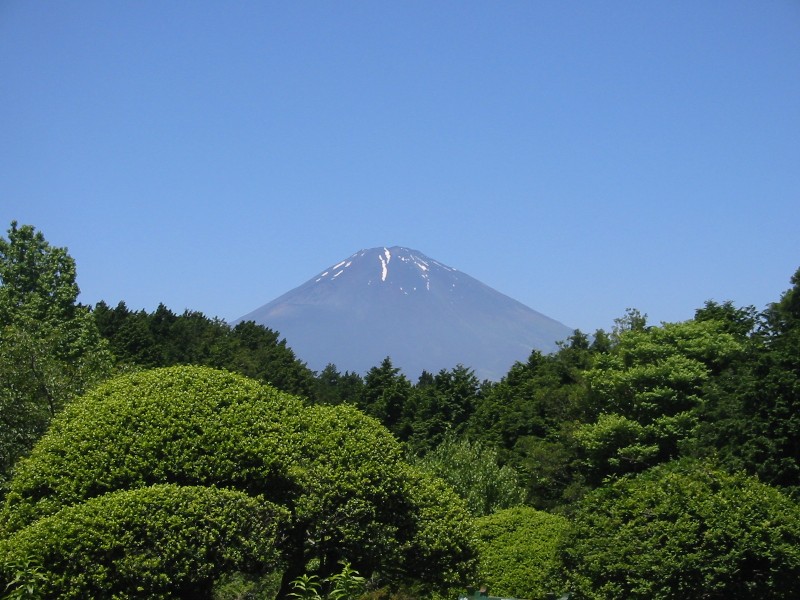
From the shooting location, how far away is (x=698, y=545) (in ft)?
62.8

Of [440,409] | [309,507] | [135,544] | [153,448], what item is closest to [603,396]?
[440,409]

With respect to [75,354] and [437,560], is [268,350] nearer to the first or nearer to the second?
[75,354]

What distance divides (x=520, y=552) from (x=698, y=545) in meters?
6.62

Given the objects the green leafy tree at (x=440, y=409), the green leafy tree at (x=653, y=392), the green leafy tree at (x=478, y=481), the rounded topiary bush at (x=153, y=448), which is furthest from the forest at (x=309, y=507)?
the green leafy tree at (x=440, y=409)

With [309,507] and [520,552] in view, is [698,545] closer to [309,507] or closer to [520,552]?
[520,552]

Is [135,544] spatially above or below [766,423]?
below

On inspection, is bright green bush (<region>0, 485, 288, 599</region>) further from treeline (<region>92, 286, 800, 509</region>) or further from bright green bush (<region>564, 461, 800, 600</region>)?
treeline (<region>92, 286, 800, 509</region>)

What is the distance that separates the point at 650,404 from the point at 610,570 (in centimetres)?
2002

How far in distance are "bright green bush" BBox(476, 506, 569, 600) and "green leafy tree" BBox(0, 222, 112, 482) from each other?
36.7ft

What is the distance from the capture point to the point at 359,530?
17.5m

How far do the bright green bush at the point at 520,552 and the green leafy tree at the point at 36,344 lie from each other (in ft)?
36.7

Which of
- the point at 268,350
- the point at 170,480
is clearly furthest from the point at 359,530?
the point at 268,350

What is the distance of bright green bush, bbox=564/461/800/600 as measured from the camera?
18938mm

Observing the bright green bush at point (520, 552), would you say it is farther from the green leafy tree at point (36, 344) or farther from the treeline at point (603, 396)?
the green leafy tree at point (36, 344)
